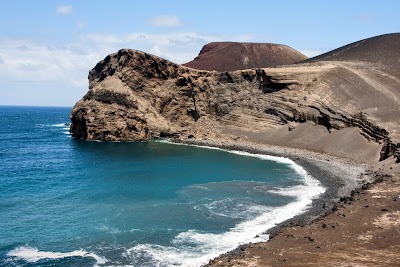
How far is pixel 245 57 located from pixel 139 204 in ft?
344

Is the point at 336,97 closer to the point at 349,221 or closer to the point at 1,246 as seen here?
the point at 349,221

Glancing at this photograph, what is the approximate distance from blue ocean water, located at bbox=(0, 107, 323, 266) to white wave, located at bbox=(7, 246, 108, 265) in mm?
66

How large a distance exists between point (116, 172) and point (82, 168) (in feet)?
17.5

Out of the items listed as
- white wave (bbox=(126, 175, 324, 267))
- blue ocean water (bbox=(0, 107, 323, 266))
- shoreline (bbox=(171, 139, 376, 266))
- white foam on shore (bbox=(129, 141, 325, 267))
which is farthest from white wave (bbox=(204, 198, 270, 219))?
shoreline (bbox=(171, 139, 376, 266))

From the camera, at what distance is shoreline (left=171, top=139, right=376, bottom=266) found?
3338cm

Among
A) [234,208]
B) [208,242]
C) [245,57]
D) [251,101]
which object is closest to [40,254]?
[208,242]

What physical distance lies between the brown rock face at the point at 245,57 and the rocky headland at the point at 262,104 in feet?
119

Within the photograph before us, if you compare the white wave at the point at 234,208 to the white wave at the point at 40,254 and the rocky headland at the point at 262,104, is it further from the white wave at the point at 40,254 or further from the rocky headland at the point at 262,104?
the rocky headland at the point at 262,104

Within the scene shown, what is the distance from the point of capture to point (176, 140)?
275 ft

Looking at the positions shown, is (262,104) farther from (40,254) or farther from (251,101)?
(40,254)

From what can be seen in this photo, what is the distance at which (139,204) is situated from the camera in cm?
3953

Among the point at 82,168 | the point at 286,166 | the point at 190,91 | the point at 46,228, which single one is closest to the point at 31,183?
the point at 82,168

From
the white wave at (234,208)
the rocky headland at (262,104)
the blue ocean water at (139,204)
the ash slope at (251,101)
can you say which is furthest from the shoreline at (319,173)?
the white wave at (234,208)

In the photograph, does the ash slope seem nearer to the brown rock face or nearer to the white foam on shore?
the white foam on shore
